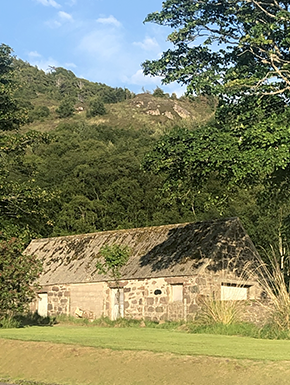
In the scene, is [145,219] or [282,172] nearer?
[282,172]

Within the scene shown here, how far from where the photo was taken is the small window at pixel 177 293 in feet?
82.9

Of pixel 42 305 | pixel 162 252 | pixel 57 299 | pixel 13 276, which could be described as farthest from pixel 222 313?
pixel 42 305

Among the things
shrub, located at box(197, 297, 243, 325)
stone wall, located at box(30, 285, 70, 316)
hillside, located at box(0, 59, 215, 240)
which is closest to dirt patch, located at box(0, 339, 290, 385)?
shrub, located at box(197, 297, 243, 325)

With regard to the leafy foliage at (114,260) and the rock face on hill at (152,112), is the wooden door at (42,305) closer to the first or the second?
the leafy foliage at (114,260)

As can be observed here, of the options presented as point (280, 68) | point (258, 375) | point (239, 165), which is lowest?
point (258, 375)

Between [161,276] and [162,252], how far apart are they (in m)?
2.04

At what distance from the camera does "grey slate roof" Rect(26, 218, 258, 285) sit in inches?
1021

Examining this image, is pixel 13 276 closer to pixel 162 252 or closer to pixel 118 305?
pixel 118 305

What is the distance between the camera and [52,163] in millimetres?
59594

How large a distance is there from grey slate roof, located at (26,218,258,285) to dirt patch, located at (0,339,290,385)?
1455 centimetres

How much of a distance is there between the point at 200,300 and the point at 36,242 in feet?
49.7

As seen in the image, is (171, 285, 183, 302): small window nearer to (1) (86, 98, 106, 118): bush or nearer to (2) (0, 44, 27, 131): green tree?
(2) (0, 44, 27, 131): green tree

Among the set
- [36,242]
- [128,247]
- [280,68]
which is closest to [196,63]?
[280,68]

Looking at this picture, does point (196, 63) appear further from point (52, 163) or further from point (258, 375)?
point (52, 163)
